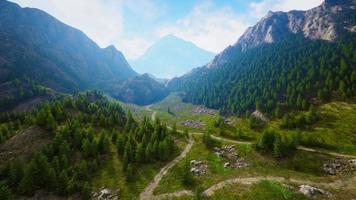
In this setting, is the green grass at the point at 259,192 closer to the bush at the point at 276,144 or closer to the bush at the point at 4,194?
the bush at the point at 276,144

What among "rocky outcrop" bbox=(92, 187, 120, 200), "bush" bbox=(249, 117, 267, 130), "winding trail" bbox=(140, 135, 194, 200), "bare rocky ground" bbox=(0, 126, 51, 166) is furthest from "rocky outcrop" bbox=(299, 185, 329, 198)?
"bare rocky ground" bbox=(0, 126, 51, 166)

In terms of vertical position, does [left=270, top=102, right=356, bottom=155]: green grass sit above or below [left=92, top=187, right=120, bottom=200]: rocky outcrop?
above

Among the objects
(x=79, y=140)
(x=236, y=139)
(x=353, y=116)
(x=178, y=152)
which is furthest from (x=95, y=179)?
(x=353, y=116)

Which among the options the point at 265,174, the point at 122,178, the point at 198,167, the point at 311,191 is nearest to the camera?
the point at 311,191

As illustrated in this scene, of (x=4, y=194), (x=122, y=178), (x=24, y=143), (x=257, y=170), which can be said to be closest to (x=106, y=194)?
(x=122, y=178)

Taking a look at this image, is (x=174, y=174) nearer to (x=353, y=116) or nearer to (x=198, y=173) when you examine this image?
(x=198, y=173)

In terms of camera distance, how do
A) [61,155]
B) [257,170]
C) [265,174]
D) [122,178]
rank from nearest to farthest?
1. [265,174]
2. [257,170]
3. [122,178]
4. [61,155]

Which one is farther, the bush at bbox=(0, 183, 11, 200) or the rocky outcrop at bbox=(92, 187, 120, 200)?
the rocky outcrop at bbox=(92, 187, 120, 200)

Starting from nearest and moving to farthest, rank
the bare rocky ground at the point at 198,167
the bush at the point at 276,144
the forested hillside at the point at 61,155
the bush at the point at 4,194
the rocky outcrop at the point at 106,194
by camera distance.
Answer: the bush at the point at 4,194
the rocky outcrop at the point at 106,194
the forested hillside at the point at 61,155
the bare rocky ground at the point at 198,167
the bush at the point at 276,144

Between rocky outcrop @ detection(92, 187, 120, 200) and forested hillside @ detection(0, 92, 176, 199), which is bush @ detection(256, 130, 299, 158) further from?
rocky outcrop @ detection(92, 187, 120, 200)

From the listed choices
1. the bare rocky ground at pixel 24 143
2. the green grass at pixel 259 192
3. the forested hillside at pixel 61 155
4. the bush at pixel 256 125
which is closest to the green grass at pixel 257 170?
the green grass at pixel 259 192

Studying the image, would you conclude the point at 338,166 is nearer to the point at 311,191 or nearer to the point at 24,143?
the point at 311,191
